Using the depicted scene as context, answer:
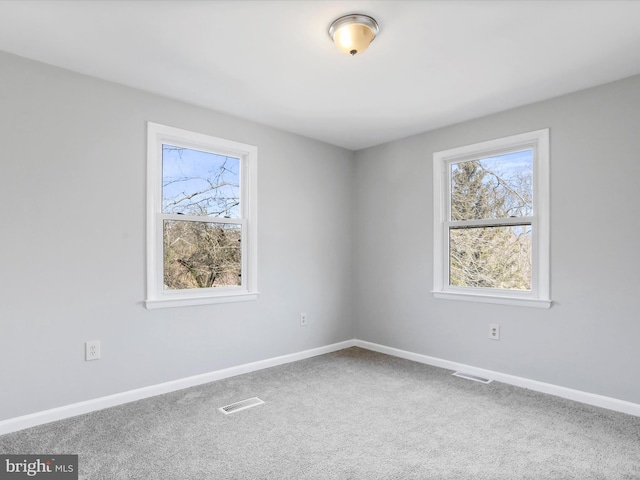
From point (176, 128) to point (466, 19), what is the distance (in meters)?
2.20

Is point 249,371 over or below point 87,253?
below

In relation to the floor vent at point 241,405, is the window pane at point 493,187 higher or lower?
higher

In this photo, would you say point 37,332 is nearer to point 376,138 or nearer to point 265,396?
point 265,396

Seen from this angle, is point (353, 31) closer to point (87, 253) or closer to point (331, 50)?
point (331, 50)

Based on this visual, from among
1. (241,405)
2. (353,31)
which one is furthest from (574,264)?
(241,405)

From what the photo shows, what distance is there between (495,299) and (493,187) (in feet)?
Answer: 3.21

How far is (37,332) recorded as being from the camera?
2.46m

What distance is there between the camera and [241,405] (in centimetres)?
275

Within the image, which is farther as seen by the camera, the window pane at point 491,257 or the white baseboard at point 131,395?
the window pane at point 491,257

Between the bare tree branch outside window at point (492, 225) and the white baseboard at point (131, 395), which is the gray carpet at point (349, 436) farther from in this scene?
the bare tree branch outside window at point (492, 225)

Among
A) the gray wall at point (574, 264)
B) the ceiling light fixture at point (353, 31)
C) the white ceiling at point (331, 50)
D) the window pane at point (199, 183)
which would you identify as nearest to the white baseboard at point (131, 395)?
the window pane at point (199, 183)

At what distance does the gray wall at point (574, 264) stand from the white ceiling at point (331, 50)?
0.22 m

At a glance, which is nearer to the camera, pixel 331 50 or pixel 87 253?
pixel 331 50

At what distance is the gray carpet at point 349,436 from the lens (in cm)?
196
